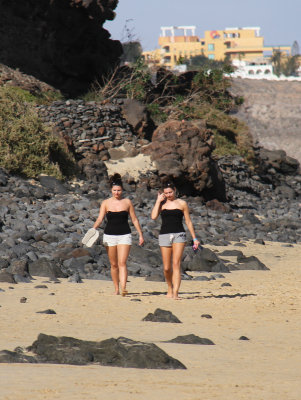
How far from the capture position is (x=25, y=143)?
20.5 metres

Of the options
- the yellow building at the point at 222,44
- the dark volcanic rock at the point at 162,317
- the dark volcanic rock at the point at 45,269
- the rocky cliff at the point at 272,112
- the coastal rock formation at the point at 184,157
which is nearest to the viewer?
the dark volcanic rock at the point at 162,317

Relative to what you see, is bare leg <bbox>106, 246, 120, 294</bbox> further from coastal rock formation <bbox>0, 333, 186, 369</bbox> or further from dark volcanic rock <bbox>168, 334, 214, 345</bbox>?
coastal rock formation <bbox>0, 333, 186, 369</bbox>

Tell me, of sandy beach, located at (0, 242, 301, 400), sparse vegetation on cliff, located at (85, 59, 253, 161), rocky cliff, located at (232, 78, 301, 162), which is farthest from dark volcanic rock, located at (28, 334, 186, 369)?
rocky cliff, located at (232, 78, 301, 162)

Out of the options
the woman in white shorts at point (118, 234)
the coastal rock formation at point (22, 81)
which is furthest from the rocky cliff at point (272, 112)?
the woman in white shorts at point (118, 234)

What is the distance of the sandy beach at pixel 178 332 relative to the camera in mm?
4250

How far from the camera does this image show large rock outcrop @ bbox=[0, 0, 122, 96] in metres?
28.2

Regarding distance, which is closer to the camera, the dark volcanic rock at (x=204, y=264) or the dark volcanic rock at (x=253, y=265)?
the dark volcanic rock at (x=204, y=264)

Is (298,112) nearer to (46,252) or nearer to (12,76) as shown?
(12,76)

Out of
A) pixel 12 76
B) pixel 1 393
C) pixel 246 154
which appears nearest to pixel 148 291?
pixel 1 393

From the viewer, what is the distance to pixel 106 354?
201 inches

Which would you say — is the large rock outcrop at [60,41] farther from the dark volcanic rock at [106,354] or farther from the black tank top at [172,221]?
the dark volcanic rock at [106,354]

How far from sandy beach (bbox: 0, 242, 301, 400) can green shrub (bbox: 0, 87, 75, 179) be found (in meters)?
9.78

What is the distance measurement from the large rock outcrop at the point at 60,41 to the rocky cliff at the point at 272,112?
20.5 meters

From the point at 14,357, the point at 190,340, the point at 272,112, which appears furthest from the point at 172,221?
the point at 272,112
